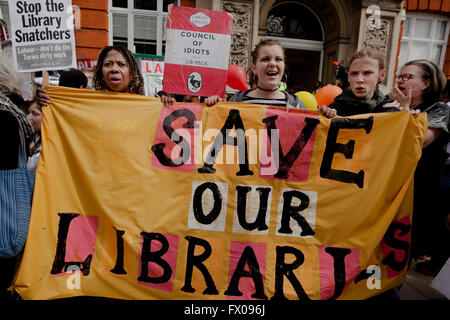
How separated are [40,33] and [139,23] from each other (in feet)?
22.8

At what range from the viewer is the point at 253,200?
2.05 m

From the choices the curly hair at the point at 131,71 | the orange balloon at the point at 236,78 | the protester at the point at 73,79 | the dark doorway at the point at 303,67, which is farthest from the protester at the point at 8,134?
the dark doorway at the point at 303,67

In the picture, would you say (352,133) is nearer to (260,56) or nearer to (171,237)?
(260,56)

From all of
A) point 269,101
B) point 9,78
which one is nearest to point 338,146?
point 269,101

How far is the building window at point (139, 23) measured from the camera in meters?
8.30

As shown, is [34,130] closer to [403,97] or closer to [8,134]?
[8,134]

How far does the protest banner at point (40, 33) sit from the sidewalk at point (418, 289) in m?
3.28

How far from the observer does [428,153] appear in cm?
220

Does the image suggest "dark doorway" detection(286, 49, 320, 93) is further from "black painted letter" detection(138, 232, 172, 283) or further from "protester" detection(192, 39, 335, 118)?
"black painted letter" detection(138, 232, 172, 283)

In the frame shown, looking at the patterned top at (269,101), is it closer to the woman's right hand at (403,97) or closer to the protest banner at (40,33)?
the woman's right hand at (403,97)

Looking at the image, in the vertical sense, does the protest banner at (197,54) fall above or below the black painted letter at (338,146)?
above

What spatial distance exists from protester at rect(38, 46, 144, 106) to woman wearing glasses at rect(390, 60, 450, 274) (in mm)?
1902

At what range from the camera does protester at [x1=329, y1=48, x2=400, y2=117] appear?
85.8 inches

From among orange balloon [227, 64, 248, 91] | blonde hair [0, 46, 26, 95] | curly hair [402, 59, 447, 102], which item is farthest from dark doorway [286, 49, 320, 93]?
blonde hair [0, 46, 26, 95]
